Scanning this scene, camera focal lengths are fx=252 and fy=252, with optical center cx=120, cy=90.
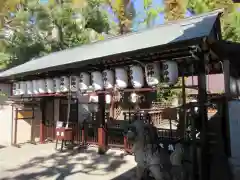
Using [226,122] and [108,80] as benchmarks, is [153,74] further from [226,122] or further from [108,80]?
[226,122]

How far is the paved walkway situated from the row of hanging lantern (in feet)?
8.31

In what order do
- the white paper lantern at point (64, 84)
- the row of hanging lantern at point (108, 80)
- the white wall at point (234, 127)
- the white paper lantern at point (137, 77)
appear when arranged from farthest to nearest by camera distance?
the white paper lantern at point (64, 84) < the white wall at point (234, 127) < the white paper lantern at point (137, 77) < the row of hanging lantern at point (108, 80)

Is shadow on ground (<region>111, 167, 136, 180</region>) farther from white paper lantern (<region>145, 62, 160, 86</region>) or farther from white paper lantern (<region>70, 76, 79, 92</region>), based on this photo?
white paper lantern (<region>70, 76, 79, 92</region>)

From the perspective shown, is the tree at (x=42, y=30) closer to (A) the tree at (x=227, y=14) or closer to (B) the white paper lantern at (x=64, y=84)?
(A) the tree at (x=227, y=14)

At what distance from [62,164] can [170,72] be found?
513 centimetres

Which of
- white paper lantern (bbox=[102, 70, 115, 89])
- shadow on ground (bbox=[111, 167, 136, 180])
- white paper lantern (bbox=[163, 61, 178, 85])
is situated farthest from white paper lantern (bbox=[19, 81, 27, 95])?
white paper lantern (bbox=[163, 61, 178, 85])

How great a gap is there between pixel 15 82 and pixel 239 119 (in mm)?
9448

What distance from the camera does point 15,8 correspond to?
16797 mm

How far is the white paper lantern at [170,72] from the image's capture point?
6.06 meters

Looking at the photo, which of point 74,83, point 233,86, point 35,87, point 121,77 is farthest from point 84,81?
point 233,86

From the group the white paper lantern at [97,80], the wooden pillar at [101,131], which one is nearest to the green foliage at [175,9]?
the wooden pillar at [101,131]

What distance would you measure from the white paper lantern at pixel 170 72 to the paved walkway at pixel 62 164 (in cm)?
314

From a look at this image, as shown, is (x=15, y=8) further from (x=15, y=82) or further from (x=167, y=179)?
(x=167, y=179)

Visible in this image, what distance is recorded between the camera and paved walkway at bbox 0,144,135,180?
24.5 ft
